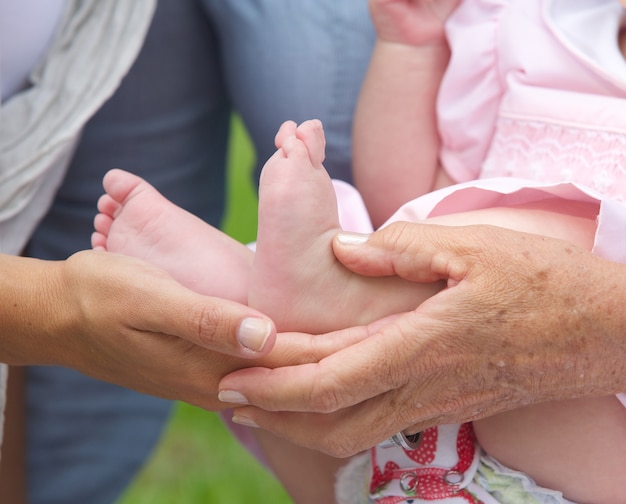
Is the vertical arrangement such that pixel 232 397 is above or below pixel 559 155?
below

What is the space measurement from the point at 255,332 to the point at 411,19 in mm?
597

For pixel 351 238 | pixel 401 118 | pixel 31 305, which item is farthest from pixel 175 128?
pixel 351 238

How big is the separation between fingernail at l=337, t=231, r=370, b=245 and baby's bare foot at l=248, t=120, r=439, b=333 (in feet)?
0.04

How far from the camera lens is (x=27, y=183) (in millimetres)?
1286

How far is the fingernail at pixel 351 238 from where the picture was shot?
924mm

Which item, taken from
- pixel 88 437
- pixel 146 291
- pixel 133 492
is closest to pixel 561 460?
pixel 146 291

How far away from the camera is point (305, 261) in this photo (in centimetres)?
91

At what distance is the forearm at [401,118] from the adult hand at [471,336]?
36 cm

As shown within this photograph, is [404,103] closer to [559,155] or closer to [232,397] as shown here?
[559,155]

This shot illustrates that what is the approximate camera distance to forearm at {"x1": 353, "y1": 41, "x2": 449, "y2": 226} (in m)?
1.26

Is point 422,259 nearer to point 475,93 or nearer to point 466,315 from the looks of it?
point 466,315

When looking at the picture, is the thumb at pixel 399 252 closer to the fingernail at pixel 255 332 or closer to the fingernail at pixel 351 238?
the fingernail at pixel 351 238

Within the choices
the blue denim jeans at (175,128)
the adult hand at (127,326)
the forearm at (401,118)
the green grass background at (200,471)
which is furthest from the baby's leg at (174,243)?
the green grass background at (200,471)

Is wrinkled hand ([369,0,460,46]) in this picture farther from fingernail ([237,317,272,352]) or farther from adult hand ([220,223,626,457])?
fingernail ([237,317,272,352])
